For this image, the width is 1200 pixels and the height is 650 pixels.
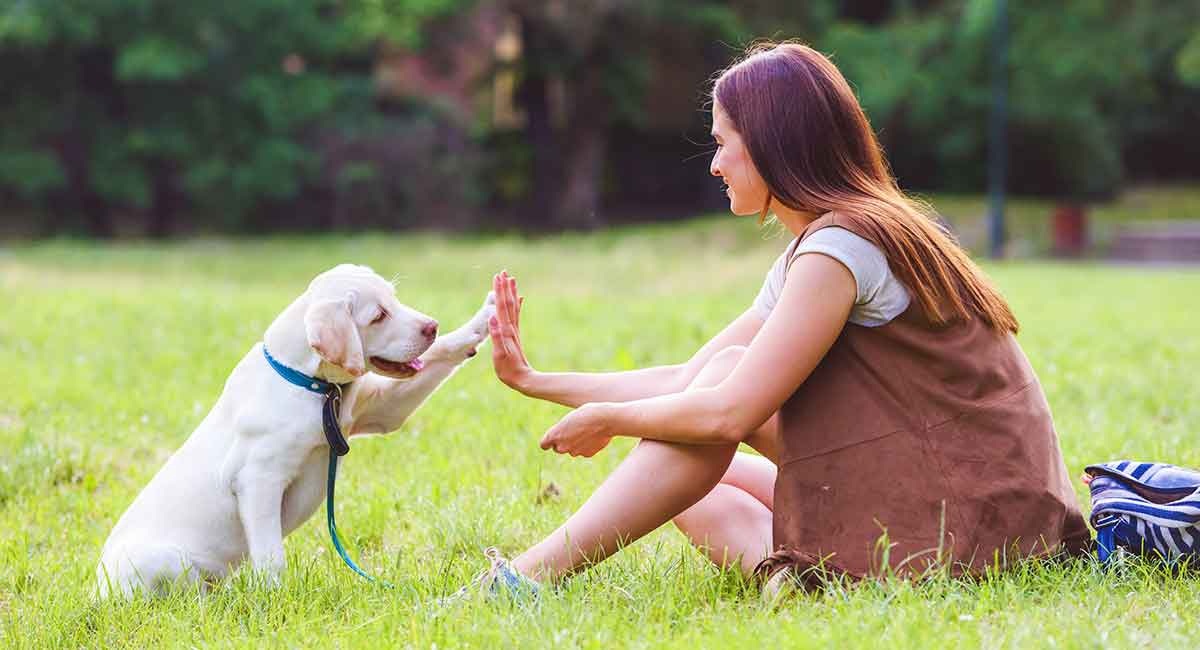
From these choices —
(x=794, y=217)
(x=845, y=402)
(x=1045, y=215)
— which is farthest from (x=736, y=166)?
(x=1045, y=215)

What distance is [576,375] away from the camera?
13.5 ft

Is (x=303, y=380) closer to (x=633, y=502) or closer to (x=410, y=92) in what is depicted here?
(x=633, y=502)

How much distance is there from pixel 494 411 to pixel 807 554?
3.24m

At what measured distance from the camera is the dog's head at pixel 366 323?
3814 millimetres

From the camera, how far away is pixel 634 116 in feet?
114

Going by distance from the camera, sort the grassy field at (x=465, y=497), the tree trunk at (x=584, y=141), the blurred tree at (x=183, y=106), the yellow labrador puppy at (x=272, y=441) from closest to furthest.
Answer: the grassy field at (x=465, y=497)
the yellow labrador puppy at (x=272, y=441)
the blurred tree at (x=183, y=106)
the tree trunk at (x=584, y=141)

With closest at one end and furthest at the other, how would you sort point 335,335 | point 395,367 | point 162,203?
point 335,335 → point 395,367 → point 162,203

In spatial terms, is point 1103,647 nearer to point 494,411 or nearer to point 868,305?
point 868,305

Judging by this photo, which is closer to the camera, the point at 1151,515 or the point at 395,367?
the point at 1151,515

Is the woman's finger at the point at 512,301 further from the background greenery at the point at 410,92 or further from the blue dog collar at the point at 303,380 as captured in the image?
the background greenery at the point at 410,92

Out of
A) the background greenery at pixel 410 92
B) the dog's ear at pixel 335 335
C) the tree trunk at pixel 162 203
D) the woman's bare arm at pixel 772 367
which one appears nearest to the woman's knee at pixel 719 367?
the woman's bare arm at pixel 772 367

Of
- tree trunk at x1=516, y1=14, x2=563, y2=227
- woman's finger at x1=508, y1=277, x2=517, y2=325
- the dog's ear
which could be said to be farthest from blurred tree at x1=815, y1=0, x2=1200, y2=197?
the dog's ear

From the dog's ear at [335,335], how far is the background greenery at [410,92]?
25.1 meters

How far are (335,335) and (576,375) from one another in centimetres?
77
